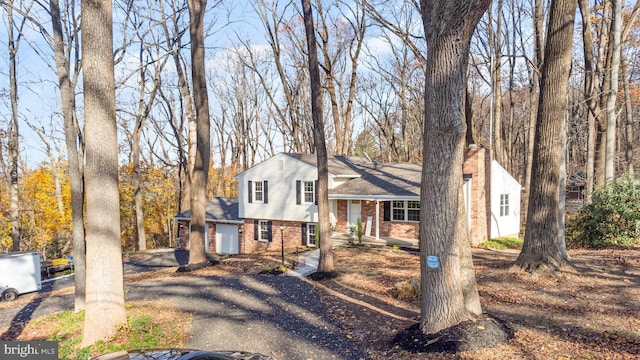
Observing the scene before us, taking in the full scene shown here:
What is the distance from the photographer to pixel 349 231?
18203 mm

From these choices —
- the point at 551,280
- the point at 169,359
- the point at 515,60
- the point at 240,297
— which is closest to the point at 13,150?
the point at 240,297

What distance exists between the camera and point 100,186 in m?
5.76

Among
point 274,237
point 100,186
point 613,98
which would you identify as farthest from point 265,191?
point 613,98

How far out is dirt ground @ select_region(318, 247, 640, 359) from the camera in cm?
477

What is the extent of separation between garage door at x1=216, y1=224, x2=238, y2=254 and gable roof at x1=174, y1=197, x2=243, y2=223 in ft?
1.84

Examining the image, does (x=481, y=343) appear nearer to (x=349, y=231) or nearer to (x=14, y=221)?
(x=349, y=231)

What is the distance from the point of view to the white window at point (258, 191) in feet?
67.8

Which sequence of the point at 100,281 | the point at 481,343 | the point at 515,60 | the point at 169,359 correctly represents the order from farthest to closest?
the point at 515,60, the point at 100,281, the point at 481,343, the point at 169,359

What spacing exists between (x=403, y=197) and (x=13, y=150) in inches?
753

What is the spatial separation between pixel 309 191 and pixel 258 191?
11.4 ft

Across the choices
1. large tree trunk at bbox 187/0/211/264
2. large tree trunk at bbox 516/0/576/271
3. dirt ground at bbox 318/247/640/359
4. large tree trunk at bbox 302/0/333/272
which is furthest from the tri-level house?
large tree trunk at bbox 516/0/576/271

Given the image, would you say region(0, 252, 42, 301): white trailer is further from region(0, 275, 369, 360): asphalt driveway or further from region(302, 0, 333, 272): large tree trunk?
region(302, 0, 333, 272): large tree trunk

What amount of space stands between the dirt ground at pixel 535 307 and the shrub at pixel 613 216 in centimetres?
166

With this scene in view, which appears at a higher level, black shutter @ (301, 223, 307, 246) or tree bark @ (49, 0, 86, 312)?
tree bark @ (49, 0, 86, 312)
